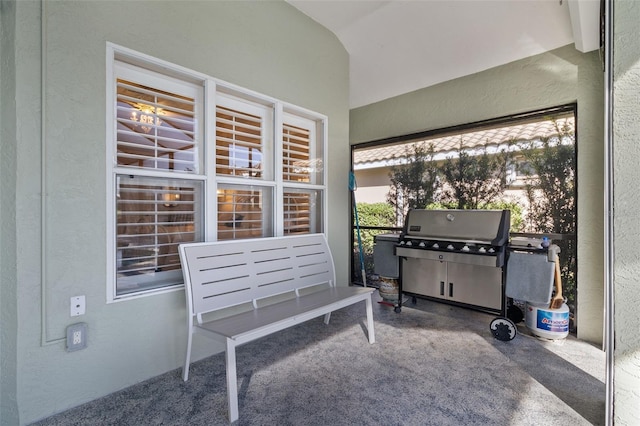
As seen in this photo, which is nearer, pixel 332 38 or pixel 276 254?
pixel 276 254

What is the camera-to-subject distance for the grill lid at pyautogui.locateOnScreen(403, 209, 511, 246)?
3.12m

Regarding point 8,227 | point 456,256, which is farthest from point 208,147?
point 456,256

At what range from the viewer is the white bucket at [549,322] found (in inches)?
108

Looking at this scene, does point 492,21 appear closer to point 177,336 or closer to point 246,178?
point 246,178

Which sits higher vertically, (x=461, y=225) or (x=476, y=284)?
(x=461, y=225)

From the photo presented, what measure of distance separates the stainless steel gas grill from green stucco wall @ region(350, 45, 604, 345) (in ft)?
2.22

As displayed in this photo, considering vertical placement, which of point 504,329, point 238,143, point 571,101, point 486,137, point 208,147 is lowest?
point 504,329

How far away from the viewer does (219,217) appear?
8.61 feet

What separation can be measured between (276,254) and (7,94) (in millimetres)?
1975

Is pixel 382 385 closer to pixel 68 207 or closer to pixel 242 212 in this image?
pixel 242 212

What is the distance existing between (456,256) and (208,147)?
2604 mm

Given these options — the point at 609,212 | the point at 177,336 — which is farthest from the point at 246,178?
the point at 609,212

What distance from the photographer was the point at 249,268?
2.51 metres

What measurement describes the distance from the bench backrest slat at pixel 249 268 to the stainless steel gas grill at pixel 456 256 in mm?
1113
